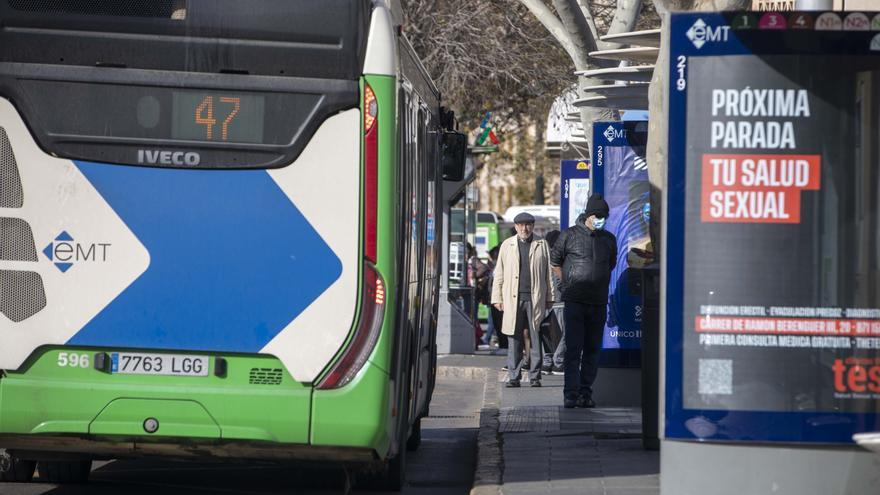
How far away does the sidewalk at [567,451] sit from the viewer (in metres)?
9.27

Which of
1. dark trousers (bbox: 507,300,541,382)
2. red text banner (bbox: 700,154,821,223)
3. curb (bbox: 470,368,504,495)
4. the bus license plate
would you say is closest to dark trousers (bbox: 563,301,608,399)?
curb (bbox: 470,368,504,495)

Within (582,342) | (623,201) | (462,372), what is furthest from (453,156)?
(462,372)

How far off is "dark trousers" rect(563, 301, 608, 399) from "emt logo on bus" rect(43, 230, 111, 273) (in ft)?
21.6

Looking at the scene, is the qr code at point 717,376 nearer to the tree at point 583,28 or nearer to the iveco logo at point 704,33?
the iveco logo at point 704,33

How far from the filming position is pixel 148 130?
26.2ft

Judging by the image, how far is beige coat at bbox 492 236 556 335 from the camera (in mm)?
16797

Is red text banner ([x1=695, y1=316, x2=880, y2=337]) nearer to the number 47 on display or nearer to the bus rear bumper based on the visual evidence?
the bus rear bumper

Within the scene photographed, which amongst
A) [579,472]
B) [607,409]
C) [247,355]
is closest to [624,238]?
[607,409]

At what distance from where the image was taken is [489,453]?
10922 mm

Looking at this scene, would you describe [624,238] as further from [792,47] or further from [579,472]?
[792,47]

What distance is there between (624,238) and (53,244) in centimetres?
791

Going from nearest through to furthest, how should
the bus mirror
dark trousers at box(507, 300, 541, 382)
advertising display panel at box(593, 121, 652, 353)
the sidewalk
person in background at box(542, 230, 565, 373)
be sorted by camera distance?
the sidewalk → the bus mirror → advertising display panel at box(593, 121, 652, 353) → dark trousers at box(507, 300, 541, 382) → person in background at box(542, 230, 565, 373)

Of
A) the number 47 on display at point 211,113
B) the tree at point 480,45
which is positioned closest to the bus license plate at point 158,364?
the number 47 on display at point 211,113

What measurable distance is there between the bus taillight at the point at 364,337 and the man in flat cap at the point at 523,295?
8.76 m
